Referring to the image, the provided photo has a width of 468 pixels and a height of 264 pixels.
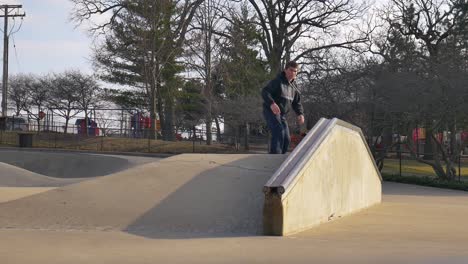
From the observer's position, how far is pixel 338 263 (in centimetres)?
526

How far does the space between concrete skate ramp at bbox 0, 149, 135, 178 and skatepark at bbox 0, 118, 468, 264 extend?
36.6 feet

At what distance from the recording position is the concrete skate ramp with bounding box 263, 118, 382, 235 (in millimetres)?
6410

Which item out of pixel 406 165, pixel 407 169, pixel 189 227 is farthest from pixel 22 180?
pixel 406 165

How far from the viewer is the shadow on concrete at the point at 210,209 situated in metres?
6.54

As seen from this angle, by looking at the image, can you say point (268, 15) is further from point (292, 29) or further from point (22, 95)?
point (22, 95)

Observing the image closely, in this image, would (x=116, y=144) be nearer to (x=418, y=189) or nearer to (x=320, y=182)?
(x=418, y=189)

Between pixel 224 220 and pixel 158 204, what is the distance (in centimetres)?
87

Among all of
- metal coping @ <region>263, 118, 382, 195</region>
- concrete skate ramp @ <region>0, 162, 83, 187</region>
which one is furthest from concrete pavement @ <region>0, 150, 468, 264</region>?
concrete skate ramp @ <region>0, 162, 83, 187</region>

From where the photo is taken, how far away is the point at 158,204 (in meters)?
7.13

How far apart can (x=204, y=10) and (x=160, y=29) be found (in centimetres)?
285

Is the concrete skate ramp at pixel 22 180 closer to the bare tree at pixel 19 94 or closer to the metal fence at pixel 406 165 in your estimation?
the metal fence at pixel 406 165

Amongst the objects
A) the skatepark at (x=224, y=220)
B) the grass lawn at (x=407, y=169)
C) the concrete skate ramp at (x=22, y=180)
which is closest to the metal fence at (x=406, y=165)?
the grass lawn at (x=407, y=169)

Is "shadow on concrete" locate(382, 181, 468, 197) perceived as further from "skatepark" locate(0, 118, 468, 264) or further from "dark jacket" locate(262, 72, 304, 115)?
"dark jacket" locate(262, 72, 304, 115)

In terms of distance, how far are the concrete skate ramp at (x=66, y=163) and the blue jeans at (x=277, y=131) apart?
9903 millimetres
